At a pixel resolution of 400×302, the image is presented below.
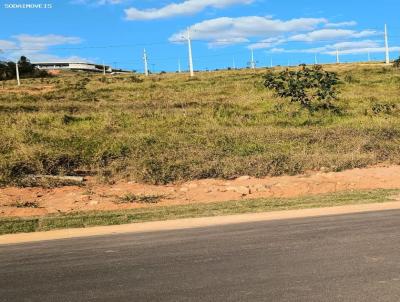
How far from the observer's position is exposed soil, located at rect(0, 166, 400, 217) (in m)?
15.1

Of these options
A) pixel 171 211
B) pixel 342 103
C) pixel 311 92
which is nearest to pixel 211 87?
pixel 311 92

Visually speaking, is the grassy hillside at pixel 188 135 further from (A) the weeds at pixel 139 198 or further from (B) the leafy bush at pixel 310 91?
(A) the weeds at pixel 139 198

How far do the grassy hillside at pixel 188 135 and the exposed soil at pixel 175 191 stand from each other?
2.30 feet

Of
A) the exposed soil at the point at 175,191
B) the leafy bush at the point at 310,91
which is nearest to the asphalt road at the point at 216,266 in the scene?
the exposed soil at the point at 175,191

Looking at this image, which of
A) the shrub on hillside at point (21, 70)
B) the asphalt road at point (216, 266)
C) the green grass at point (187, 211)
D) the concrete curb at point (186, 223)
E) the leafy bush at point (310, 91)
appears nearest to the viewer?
the asphalt road at point (216, 266)

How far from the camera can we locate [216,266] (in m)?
6.83

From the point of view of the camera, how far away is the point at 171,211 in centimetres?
1339

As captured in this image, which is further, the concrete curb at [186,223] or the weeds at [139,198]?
the weeds at [139,198]

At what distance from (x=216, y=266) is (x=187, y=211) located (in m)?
6.47

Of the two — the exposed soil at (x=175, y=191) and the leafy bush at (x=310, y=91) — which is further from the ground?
the leafy bush at (x=310, y=91)

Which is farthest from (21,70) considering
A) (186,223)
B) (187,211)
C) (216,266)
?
(216,266)

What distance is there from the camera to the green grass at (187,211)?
11.8 meters

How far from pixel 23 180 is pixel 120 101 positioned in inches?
722

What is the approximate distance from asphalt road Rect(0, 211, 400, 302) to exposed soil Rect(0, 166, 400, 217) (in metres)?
5.79
